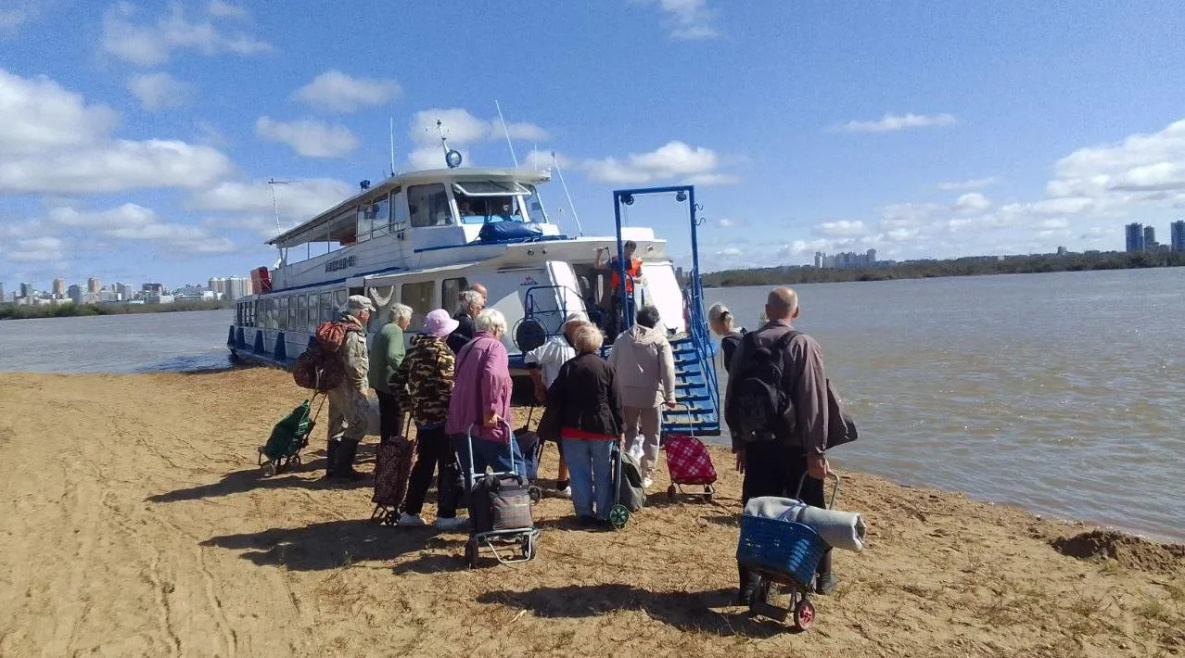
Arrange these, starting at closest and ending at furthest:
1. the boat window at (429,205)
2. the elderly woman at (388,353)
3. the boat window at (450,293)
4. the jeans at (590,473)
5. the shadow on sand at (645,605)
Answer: the shadow on sand at (645,605), the jeans at (590,473), the elderly woman at (388,353), the boat window at (450,293), the boat window at (429,205)

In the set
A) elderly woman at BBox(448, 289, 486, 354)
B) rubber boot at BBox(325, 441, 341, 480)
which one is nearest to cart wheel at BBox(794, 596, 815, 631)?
elderly woman at BBox(448, 289, 486, 354)

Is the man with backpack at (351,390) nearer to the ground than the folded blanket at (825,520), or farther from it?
farther from it

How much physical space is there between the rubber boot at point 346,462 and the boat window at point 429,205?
25.5 feet

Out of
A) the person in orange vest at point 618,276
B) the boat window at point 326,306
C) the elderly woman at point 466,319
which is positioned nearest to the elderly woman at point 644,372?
the elderly woman at point 466,319

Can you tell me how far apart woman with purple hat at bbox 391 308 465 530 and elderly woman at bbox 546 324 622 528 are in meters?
0.76

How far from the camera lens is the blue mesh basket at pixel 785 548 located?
401 cm

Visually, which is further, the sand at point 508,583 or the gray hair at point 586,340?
the gray hair at point 586,340

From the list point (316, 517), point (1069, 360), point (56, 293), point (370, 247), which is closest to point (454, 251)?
point (370, 247)

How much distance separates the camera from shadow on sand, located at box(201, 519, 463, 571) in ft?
17.3

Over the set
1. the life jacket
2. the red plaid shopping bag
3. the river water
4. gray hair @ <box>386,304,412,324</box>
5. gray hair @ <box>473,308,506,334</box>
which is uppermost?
the life jacket

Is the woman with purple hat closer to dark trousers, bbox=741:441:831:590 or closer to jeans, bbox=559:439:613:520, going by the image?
jeans, bbox=559:439:613:520

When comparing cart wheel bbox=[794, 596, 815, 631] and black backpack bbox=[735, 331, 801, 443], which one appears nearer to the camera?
cart wheel bbox=[794, 596, 815, 631]

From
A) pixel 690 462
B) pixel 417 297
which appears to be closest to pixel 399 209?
pixel 417 297

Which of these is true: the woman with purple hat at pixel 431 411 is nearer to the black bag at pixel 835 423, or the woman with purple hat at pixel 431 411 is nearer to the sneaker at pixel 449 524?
the sneaker at pixel 449 524
